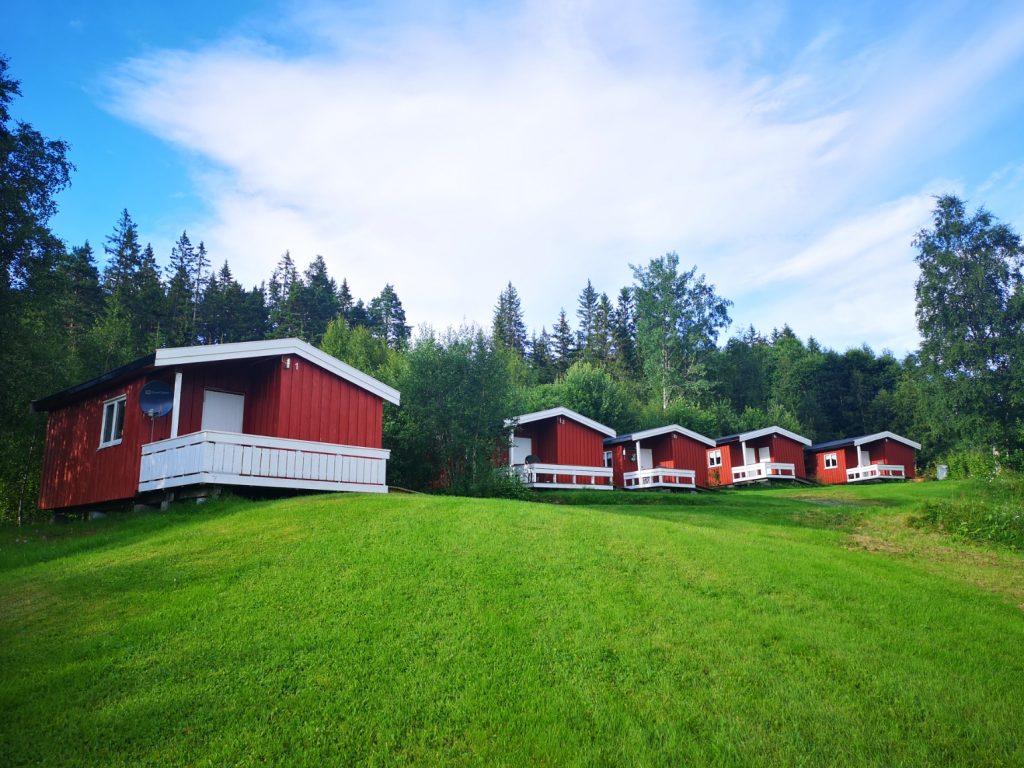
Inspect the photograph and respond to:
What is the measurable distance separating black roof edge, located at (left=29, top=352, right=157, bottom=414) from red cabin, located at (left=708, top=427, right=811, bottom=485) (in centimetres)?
3411

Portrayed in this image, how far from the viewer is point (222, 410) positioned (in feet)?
63.2

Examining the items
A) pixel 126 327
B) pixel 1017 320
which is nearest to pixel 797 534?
pixel 1017 320

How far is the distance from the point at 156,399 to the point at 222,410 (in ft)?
5.88

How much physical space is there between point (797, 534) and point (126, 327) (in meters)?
37.9

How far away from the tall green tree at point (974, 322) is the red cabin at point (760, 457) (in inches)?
362

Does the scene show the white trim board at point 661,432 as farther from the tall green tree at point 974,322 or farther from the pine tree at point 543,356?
the pine tree at point 543,356

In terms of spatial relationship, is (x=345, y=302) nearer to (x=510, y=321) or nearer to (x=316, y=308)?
(x=316, y=308)

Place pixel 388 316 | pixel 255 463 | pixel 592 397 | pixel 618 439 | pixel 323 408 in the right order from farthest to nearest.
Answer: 1. pixel 388 316
2. pixel 592 397
3. pixel 618 439
4. pixel 323 408
5. pixel 255 463

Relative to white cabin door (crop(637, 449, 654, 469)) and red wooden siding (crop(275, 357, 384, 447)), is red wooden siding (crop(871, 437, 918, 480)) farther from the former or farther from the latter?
red wooden siding (crop(275, 357, 384, 447))

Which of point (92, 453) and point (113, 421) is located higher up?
point (113, 421)

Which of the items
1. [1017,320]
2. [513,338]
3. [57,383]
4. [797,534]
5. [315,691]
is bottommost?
[315,691]

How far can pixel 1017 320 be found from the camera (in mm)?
38688

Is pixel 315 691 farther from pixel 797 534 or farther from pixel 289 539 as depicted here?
pixel 797 534

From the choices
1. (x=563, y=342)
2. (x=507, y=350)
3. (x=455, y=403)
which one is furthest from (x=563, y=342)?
(x=455, y=403)
